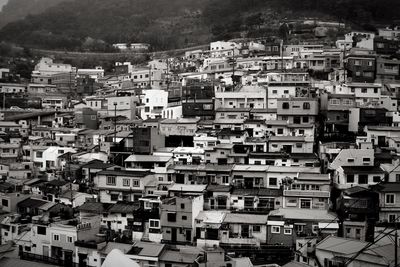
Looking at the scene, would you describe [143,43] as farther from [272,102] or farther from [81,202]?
[81,202]

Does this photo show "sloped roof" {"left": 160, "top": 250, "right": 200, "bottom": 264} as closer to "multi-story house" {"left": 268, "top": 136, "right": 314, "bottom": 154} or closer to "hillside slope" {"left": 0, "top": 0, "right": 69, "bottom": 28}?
"multi-story house" {"left": 268, "top": 136, "right": 314, "bottom": 154}

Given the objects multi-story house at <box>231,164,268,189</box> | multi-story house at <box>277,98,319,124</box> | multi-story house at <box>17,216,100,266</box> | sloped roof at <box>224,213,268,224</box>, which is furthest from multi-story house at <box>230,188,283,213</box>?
multi-story house at <box>277,98,319,124</box>

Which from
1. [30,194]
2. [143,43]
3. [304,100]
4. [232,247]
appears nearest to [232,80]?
[304,100]

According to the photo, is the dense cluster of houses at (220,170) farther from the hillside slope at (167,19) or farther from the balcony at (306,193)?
the hillside slope at (167,19)

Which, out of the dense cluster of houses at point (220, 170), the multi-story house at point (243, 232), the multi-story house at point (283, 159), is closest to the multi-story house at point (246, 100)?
the dense cluster of houses at point (220, 170)

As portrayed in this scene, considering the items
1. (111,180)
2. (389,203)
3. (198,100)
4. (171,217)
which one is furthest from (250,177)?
(198,100)

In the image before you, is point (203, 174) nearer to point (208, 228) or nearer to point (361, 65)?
point (208, 228)
